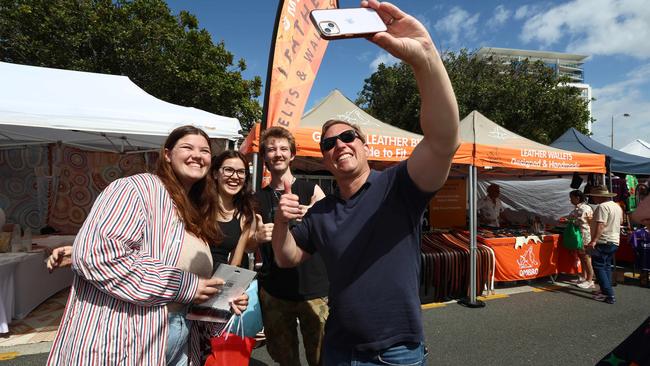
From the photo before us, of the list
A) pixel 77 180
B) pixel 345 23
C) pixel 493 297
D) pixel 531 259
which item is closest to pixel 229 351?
pixel 345 23

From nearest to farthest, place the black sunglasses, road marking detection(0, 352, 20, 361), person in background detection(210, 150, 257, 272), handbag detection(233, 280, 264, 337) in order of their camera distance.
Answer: the black sunglasses < handbag detection(233, 280, 264, 337) < person in background detection(210, 150, 257, 272) < road marking detection(0, 352, 20, 361)

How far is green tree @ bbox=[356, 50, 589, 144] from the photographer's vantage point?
17141 mm

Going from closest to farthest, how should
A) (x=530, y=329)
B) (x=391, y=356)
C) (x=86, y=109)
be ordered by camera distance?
(x=391, y=356) → (x=86, y=109) → (x=530, y=329)

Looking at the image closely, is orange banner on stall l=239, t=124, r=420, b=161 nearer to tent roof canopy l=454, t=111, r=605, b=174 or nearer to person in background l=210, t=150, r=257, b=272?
tent roof canopy l=454, t=111, r=605, b=174

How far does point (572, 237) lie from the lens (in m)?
6.41

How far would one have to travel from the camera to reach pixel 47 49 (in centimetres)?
1134

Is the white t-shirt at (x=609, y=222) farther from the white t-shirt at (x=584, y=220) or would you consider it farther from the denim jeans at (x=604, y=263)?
the white t-shirt at (x=584, y=220)

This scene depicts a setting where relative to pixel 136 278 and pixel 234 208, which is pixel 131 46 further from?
pixel 136 278

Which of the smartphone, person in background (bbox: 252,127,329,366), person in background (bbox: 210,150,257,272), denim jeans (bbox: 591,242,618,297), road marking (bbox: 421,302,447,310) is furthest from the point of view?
denim jeans (bbox: 591,242,618,297)

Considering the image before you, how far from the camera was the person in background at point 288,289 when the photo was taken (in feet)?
7.22

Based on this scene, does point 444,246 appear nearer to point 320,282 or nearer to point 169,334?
point 320,282

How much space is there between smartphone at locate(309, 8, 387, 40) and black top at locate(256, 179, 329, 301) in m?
1.35

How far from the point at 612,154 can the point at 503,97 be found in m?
8.05

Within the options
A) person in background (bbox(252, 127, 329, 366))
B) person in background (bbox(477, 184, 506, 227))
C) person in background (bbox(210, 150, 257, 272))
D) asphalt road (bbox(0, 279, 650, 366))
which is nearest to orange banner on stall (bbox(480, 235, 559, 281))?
asphalt road (bbox(0, 279, 650, 366))
